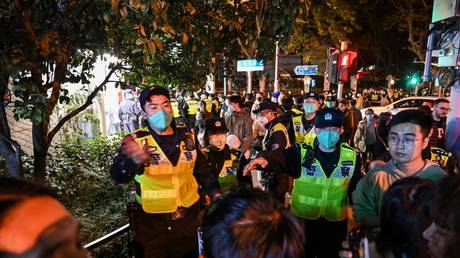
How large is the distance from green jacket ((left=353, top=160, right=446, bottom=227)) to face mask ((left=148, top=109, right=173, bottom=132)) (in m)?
1.52

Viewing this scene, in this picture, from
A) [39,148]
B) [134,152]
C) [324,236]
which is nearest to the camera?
[134,152]

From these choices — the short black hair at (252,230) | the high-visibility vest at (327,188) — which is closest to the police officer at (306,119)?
the high-visibility vest at (327,188)

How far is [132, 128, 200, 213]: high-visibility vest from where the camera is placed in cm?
277

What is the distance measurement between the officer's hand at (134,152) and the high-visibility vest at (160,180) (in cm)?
6

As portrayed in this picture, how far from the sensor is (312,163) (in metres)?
3.05

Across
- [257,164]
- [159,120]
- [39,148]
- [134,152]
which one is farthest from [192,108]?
[134,152]

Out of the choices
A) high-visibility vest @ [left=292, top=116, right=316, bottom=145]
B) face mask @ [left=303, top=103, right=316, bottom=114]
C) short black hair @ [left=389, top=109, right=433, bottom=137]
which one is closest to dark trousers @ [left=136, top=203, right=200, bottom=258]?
short black hair @ [left=389, top=109, right=433, bottom=137]

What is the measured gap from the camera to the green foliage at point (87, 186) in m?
4.44

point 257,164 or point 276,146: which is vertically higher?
point 257,164

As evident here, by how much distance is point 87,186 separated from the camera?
5301 mm

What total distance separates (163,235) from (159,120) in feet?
2.93

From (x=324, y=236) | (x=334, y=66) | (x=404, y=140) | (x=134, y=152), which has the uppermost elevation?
(x=334, y=66)

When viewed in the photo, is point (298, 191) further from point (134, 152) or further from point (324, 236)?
point (134, 152)

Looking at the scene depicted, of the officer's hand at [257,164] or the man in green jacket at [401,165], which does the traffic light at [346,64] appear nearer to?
the officer's hand at [257,164]
